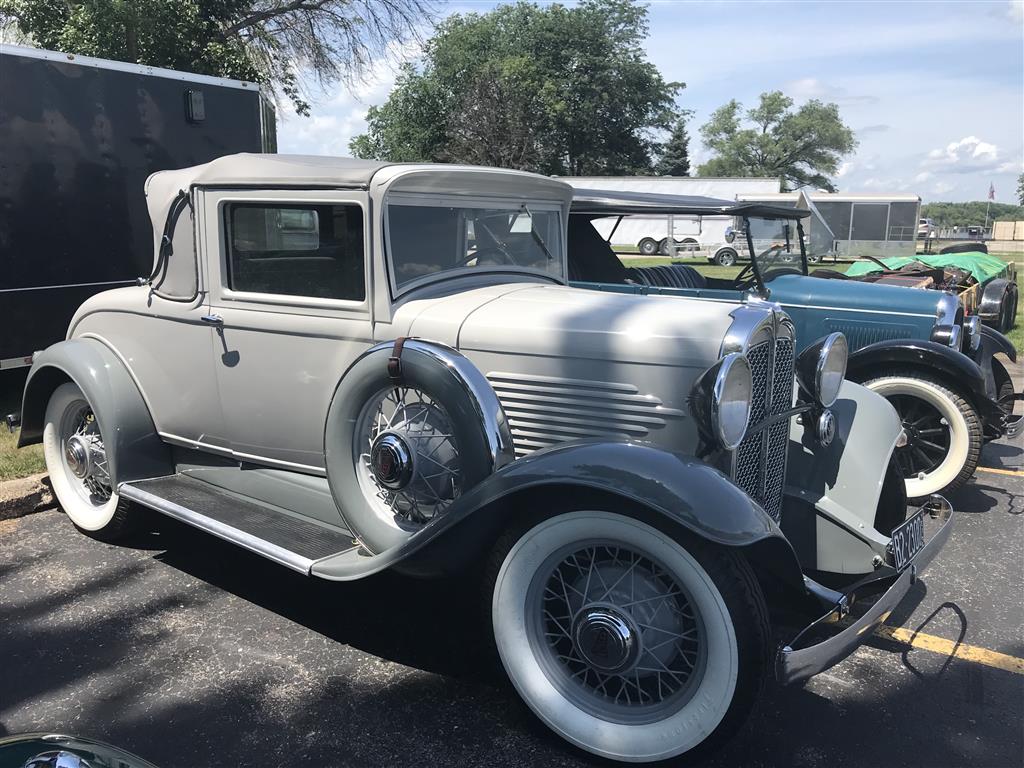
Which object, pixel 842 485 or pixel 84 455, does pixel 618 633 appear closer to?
pixel 842 485

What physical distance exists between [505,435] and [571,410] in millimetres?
287

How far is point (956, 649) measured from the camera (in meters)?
3.09

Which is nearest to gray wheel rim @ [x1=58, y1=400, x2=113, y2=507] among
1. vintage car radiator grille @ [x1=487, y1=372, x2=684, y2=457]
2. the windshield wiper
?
vintage car radiator grille @ [x1=487, y1=372, x2=684, y2=457]

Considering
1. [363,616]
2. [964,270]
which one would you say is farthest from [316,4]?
[363,616]

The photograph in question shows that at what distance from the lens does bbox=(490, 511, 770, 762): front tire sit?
7.12ft

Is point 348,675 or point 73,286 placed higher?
point 73,286

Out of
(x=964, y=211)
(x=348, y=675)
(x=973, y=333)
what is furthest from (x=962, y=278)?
(x=964, y=211)

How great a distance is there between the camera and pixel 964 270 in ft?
30.1

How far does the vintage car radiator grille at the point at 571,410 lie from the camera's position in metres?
2.73

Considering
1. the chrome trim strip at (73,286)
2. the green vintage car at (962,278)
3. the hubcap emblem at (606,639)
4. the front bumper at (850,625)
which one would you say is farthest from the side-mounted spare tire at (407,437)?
the green vintage car at (962,278)

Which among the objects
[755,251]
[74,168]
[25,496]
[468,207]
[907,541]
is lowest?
[25,496]

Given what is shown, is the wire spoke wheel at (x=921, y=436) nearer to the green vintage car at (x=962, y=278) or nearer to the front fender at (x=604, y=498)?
the green vintage car at (x=962, y=278)

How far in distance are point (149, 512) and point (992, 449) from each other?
617cm

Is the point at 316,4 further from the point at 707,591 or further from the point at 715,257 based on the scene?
the point at 707,591
